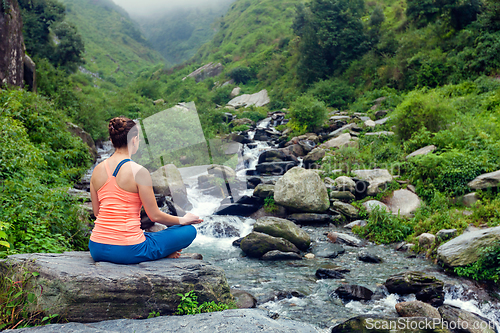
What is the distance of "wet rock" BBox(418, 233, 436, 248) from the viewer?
7562 mm

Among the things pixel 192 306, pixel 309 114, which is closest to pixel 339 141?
pixel 309 114

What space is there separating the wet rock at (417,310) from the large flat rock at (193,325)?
95.8 inches

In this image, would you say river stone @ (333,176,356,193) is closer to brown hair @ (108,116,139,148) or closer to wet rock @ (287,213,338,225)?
wet rock @ (287,213,338,225)

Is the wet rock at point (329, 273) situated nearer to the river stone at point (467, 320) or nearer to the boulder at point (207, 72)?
the river stone at point (467, 320)

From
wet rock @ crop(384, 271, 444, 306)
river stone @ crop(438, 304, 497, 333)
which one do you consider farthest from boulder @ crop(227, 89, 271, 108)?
river stone @ crop(438, 304, 497, 333)

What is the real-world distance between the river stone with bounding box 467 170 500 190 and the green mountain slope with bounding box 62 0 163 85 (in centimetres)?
5634

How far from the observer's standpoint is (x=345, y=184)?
11.3 metres

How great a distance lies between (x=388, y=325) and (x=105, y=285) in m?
3.69

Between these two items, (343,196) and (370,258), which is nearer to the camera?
(370,258)

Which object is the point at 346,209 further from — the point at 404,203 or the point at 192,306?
the point at 192,306

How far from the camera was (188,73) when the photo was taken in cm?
5912

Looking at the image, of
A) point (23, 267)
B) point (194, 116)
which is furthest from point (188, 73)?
point (23, 267)

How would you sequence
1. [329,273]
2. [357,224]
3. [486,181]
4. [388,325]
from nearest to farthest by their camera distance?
1. [388,325]
2. [329,273]
3. [486,181]
4. [357,224]

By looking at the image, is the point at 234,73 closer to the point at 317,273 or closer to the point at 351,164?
the point at 351,164
